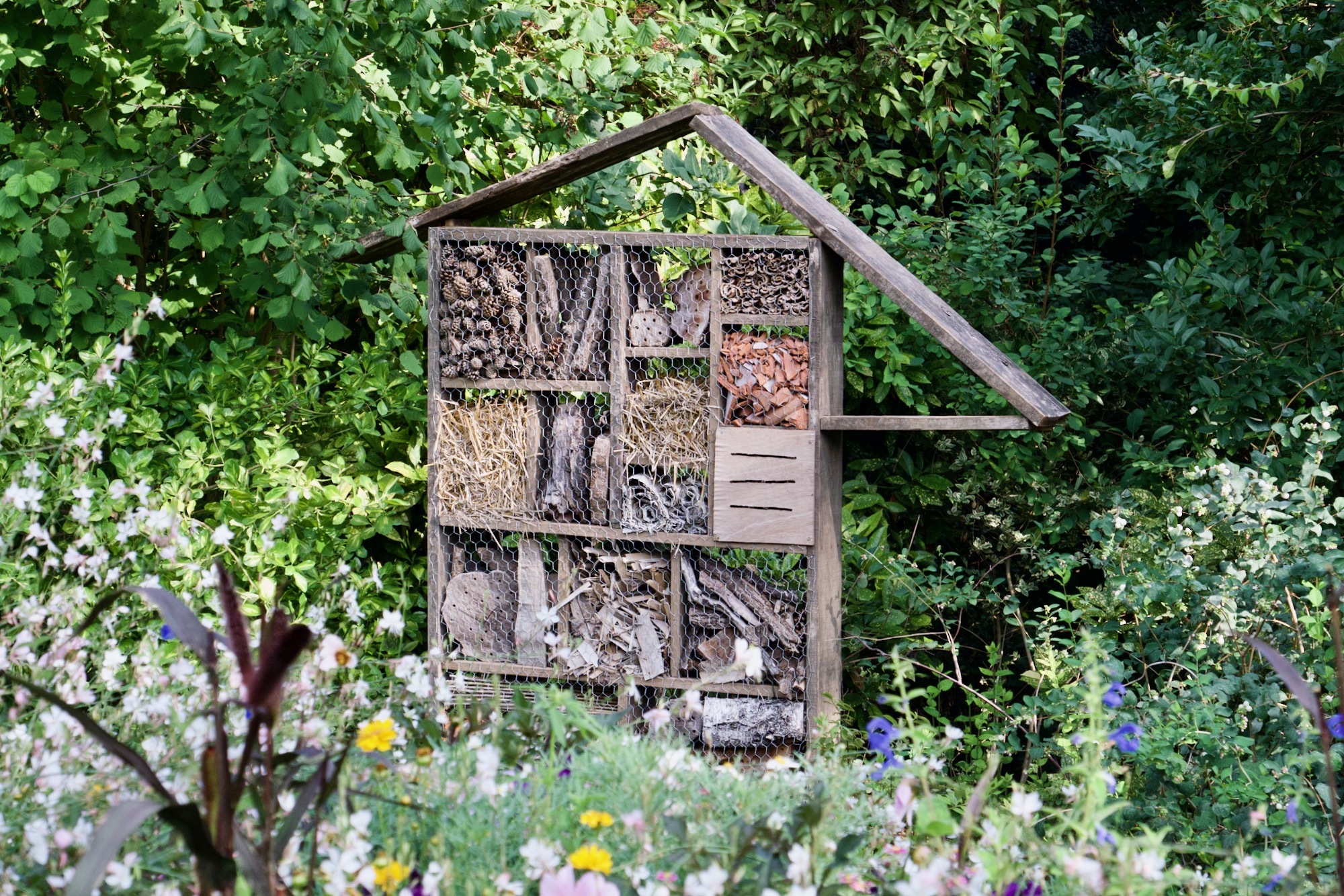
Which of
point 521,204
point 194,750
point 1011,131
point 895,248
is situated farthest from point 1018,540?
point 194,750

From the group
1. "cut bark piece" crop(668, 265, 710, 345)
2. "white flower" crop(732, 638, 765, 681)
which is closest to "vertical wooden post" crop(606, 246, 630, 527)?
"cut bark piece" crop(668, 265, 710, 345)

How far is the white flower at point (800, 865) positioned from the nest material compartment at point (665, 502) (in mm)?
1960

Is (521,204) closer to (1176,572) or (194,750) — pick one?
(1176,572)

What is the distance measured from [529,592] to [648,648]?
1.28 feet

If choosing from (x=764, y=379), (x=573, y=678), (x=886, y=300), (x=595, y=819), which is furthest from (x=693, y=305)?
(x=595, y=819)

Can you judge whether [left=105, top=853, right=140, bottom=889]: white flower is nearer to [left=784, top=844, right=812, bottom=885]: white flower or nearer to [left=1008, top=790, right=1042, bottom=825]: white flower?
[left=784, top=844, right=812, bottom=885]: white flower

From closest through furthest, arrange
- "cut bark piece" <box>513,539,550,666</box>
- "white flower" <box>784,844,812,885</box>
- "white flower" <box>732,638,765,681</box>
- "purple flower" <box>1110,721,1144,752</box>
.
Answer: "white flower" <box>784,844,812,885</box> → "white flower" <box>732,638,765,681</box> → "purple flower" <box>1110,721,1144,752</box> → "cut bark piece" <box>513,539,550,666</box>

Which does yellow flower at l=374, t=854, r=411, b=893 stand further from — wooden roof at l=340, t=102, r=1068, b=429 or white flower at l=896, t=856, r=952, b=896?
wooden roof at l=340, t=102, r=1068, b=429

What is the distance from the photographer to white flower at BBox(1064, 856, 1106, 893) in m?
1.15

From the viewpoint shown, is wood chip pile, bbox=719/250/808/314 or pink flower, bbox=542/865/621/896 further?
wood chip pile, bbox=719/250/808/314

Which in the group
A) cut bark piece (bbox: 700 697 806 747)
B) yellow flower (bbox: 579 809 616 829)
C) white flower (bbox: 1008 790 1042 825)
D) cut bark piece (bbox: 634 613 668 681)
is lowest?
cut bark piece (bbox: 700 697 806 747)

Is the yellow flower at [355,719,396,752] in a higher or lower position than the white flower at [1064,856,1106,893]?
higher

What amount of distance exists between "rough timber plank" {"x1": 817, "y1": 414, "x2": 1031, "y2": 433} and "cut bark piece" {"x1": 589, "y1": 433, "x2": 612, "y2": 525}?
673mm

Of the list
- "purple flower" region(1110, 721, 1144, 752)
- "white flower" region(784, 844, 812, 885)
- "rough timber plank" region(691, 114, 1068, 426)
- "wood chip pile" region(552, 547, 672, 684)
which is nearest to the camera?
"white flower" region(784, 844, 812, 885)
